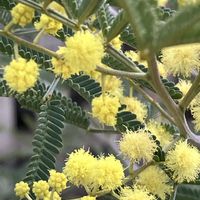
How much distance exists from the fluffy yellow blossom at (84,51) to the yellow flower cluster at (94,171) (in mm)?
175

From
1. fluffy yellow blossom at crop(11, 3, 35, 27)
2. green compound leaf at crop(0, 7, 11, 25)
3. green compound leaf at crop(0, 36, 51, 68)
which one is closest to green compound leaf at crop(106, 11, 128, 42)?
fluffy yellow blossom at crop(11, 3, 35, 27)

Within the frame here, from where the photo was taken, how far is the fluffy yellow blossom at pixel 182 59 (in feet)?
2.58

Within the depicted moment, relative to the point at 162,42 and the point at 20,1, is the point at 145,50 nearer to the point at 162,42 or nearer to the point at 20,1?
the point at 162,42

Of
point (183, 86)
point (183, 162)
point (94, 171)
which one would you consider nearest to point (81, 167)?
point (94, 171)

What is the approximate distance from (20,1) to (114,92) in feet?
0.85

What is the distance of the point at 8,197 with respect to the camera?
1420mm

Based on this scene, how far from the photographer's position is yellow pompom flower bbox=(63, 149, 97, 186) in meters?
0.78

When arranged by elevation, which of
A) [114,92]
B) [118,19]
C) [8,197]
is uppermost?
[118,19]

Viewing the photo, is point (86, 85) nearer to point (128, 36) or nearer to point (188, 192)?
point (128, 36)

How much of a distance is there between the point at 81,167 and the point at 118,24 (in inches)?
9.4

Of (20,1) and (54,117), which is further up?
(20,1)

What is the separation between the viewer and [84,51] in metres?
0.64

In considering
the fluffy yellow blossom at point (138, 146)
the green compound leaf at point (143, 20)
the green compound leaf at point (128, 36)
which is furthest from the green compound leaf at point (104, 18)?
the green compound leaf at point (143, 20)

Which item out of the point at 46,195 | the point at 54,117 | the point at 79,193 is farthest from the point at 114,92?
the point at 79,193
